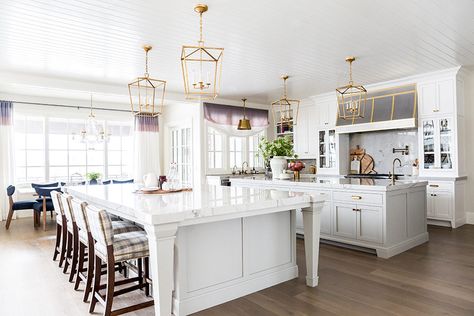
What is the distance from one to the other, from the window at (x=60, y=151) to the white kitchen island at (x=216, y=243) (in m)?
4.98

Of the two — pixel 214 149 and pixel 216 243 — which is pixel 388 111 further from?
pixel 216 243

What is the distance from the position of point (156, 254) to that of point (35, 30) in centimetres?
296

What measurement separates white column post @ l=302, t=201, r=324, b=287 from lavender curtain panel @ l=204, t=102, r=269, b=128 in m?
4.70

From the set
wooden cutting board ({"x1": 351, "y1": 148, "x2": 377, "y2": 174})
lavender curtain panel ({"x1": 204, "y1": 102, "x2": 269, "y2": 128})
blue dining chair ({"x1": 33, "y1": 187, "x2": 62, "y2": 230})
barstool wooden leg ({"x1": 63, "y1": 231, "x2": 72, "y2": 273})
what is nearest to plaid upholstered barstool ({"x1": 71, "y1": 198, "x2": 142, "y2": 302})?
barstool wooden leg ({"x1": 63, "y1": 231, "x2": 72, "y2": 273})

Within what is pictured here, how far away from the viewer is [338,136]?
701 cm

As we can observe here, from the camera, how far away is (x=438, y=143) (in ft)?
18.5

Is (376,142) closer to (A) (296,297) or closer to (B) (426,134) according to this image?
(B) (426,134)

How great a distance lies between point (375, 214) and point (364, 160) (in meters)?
3.31

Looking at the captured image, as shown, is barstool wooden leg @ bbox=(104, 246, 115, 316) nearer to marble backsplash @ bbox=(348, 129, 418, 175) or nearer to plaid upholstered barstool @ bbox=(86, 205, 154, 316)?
plaid upholstered barstool @ bbox=(86, 205, 154, 316)

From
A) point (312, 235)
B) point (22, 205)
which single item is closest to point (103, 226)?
point (312, 235)

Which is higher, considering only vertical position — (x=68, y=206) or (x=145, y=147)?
(x=145, y=147)

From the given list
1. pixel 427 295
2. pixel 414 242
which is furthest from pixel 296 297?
pixel 414 242

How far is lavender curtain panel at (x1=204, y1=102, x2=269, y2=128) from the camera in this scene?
7.41m

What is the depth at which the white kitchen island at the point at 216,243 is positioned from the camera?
7.14ft
